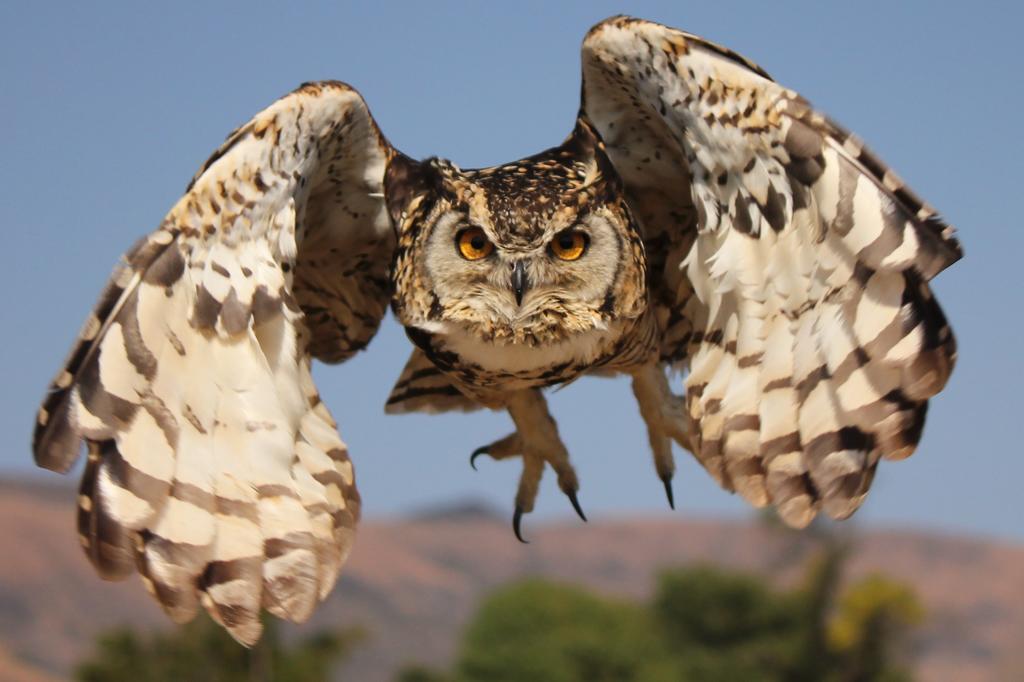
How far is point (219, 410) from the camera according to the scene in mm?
4379

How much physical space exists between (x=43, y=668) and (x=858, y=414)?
50.3 meters

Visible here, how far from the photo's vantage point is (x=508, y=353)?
454 centimetres

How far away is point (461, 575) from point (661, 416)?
221 feet

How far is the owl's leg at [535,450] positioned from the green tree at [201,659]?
1840 centimetres

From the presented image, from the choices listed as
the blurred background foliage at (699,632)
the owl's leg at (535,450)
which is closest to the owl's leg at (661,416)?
the owl's leg at (535,450)

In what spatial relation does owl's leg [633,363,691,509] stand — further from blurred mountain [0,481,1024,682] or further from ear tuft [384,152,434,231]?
blurred mountain [0,481,1024,682]

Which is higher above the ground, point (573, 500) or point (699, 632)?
point (573, 500)

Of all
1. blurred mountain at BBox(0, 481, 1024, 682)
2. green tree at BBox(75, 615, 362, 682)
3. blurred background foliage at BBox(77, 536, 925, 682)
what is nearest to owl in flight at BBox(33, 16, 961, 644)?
green tree at BBox(75, 615, 362, 682)

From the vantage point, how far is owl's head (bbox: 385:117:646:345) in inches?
176

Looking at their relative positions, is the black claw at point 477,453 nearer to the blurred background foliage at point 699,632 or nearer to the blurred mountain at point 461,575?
the blurred background foliage at point 699,632

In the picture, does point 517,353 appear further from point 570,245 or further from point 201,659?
point 201,659

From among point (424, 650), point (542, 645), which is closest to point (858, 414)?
point (542, 645)

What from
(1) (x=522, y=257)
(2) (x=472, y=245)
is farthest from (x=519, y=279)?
(2) (x=472, y=245)

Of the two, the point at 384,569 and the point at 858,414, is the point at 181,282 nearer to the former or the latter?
the point at 858,414
